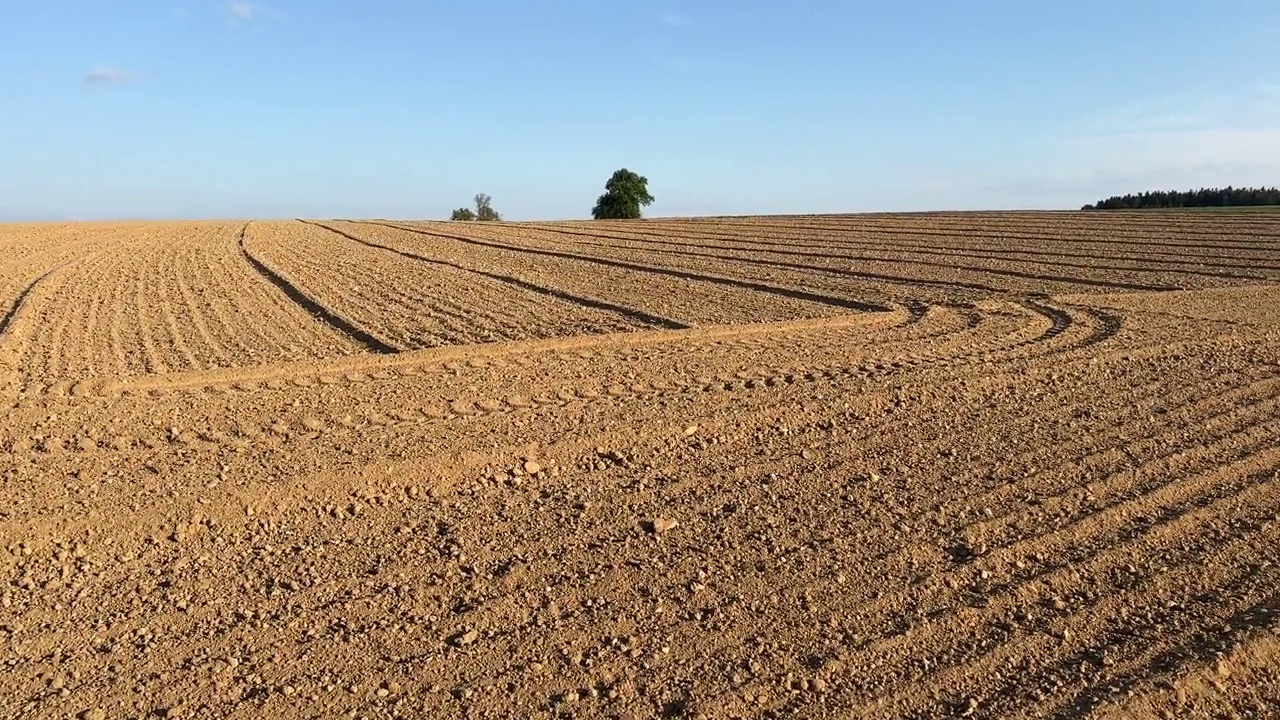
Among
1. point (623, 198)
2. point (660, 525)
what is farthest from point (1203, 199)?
point (660, 525)

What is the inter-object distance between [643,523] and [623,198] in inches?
3204

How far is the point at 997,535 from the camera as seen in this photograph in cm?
493

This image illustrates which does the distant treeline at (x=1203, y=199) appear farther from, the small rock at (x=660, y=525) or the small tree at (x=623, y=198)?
the small rock at (x=660, y=525)

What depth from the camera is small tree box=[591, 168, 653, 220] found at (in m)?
84.8

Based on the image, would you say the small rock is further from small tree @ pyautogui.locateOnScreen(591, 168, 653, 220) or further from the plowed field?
small tree @ pyautogui.locateOnScreen(591, 168, 653, 220)

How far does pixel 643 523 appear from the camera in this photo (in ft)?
17.0

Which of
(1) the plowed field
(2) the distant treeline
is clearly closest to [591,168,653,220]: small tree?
(2) the distant treeline

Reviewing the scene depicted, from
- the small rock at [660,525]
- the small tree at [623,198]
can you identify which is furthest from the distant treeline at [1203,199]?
the small rock at [660,525]

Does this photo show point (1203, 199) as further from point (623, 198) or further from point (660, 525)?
point (660, 525)

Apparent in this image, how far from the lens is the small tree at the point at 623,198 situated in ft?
278

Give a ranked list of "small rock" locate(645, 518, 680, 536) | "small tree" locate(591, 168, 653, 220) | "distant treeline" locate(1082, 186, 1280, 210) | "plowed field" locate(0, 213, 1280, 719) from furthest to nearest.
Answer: "small tree" locate(591, 168, 653, 220)
"distant treeline" locate(1082, 186, 1280, 210)
"small rock" locate(645, 518, 680, 536)
"plowed field" locate(0, 213, 1280, 719)

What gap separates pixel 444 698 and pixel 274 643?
2.94 ft

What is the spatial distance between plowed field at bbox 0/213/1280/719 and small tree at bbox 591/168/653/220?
74.4 m

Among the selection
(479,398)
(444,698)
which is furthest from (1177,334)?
(444,698)
